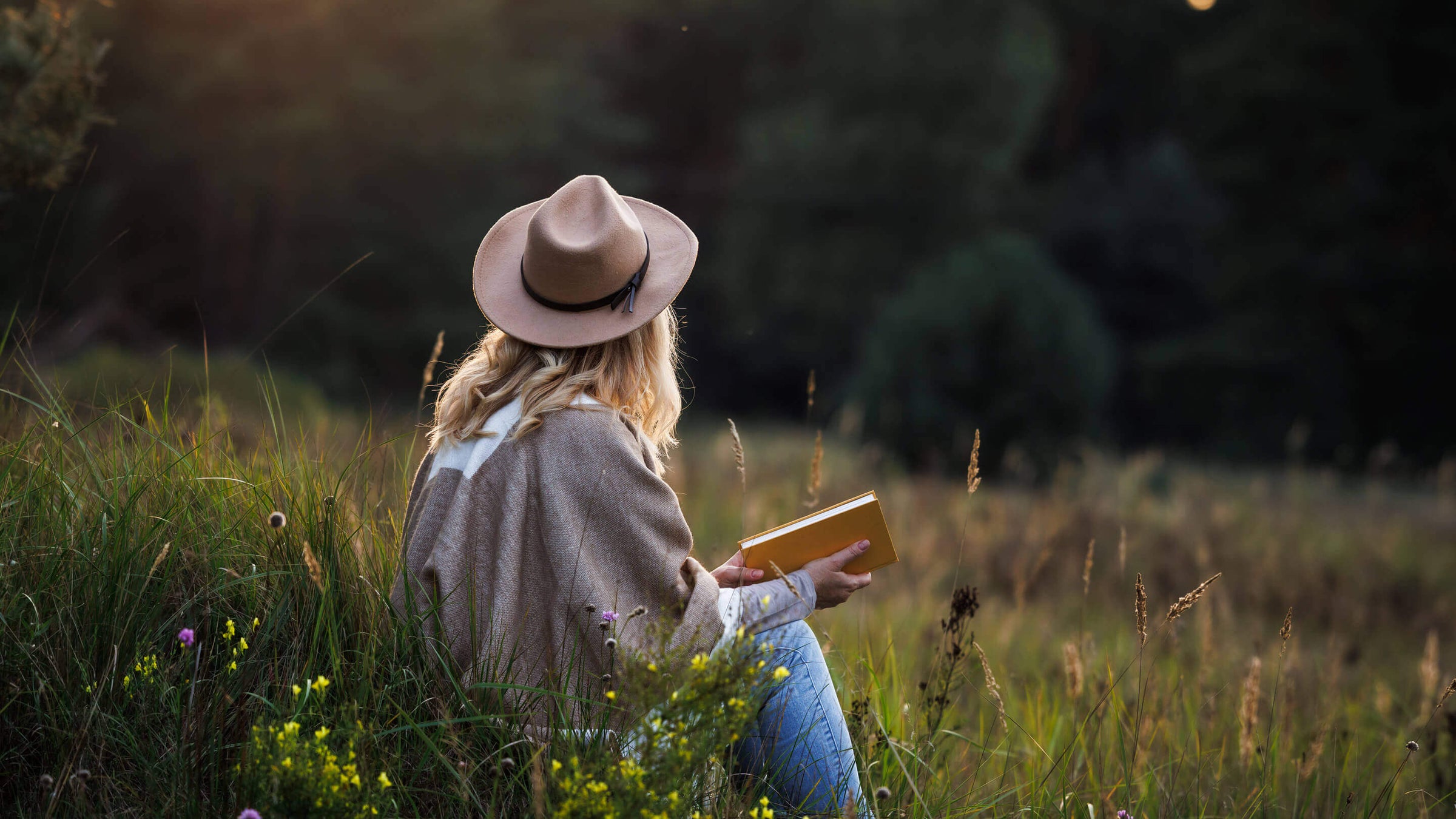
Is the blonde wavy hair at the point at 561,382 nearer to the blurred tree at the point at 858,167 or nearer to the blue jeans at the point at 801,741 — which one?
the blue jeans at the point at 801,741

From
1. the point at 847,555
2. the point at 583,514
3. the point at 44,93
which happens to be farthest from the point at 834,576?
the point at 44,93

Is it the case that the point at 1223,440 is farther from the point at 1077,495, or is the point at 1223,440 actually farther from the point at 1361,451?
the point at 1077,495

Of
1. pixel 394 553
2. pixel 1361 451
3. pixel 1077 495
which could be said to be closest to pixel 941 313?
pixel 1077 495

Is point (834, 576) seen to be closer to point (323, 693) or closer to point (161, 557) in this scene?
point (323, 693)

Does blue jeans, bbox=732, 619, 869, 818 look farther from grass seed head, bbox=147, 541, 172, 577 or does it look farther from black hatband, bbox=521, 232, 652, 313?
grass seed head, bbox=147, 541, 172, 577

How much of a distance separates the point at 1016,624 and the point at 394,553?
3.32 metres

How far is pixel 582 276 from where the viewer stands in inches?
82.3

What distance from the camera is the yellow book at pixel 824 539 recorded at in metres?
2.14

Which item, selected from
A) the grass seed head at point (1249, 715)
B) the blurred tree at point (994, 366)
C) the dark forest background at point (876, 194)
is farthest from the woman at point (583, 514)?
the blurred tree at point (994, 366)

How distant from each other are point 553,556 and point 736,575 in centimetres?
46

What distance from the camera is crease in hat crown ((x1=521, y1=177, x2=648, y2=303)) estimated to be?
6.84 ft

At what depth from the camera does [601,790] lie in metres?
1.48

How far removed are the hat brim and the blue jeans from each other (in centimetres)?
69

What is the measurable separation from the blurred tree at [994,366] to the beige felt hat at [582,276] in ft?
24.6
